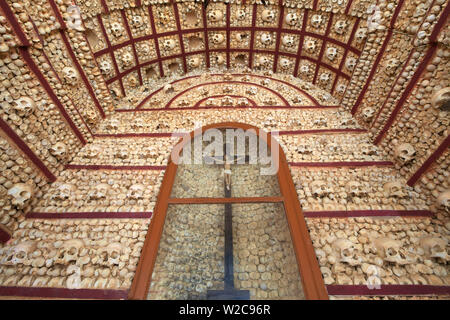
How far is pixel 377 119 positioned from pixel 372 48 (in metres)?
1.82

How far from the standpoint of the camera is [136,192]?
4.45 m

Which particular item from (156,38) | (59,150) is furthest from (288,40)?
(59,150)

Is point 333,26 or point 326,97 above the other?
point 333,26

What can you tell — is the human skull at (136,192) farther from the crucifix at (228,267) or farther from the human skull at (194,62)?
the human skull at (194,62)

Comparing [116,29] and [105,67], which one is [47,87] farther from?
[116,29]

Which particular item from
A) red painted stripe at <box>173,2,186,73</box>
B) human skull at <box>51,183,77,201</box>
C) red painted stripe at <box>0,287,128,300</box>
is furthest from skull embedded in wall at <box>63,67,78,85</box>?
red painted stripe at <box>0,287,128,300</box>

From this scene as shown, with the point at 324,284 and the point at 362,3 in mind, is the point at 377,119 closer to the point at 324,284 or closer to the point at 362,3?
the point at 362,3

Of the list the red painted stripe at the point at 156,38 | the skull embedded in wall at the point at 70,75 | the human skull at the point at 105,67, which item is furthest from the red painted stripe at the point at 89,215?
the red painted stripe at the point at 156,38

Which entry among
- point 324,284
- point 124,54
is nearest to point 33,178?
point 124,54

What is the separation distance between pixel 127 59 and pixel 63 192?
4395 millimetres

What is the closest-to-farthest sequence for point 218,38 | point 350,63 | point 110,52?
point 350,63, point 110,52, point 218,38

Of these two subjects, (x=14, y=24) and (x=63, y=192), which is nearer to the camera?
(x=14, y=24)

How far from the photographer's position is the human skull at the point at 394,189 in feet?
13.9
